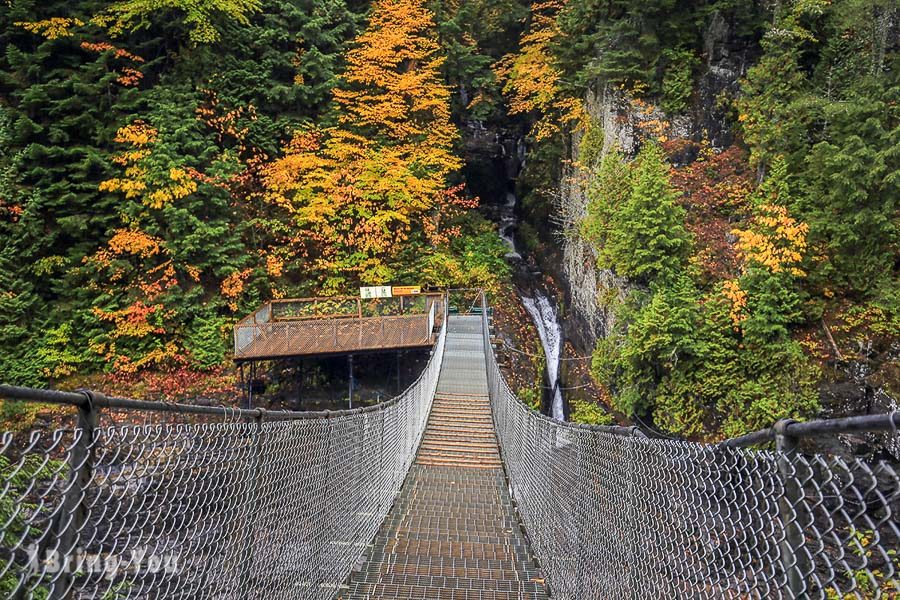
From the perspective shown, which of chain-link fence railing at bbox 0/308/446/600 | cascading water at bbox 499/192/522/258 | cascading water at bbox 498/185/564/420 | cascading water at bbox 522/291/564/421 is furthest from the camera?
cascading water at bbox 499/192/522/258

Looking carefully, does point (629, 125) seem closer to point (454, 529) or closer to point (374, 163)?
point (374, 163)

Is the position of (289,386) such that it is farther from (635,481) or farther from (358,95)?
(635,481)

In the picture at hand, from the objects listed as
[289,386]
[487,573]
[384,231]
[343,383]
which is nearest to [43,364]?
[289,386]

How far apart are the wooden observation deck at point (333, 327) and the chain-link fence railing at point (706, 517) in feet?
21.8

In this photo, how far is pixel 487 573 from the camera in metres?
3.66

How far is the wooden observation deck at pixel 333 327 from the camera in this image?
993 cm

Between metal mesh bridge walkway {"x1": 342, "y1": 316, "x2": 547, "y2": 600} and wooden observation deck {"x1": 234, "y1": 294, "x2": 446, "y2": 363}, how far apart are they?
212 centimetres

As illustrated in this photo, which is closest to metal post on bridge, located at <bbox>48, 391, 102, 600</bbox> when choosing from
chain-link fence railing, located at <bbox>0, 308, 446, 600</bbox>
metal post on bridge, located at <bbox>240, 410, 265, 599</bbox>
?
chain-link fence railing, located at <bbox>0, 308, 446, 600</bbox>

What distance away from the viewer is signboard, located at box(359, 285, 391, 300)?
1115 cm

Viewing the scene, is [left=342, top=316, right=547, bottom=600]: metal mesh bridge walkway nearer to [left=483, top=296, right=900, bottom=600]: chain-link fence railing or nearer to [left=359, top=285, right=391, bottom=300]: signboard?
[left=483, top=296, right=900, bottom=600]: chain-link fence railing

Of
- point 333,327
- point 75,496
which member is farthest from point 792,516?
→ point 333,327

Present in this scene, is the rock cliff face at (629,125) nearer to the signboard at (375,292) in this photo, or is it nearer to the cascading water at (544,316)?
the cascading water at (544,316)

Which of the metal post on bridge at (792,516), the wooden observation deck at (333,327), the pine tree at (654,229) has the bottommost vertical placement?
the wooden observation deck at (333,327)

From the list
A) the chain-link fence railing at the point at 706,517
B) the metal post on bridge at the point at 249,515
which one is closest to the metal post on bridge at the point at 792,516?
the chain-link fence railing at the point at 706,517
